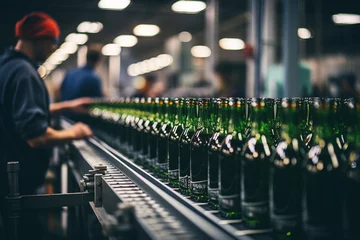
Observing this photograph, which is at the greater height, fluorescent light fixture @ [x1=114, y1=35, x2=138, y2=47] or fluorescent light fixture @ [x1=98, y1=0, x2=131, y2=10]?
fluorescent light fixture @ [x1=114, y1=35, x2=138, y2=47]

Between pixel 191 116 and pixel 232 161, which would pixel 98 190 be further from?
pixel 232 161

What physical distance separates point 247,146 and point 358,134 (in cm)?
25

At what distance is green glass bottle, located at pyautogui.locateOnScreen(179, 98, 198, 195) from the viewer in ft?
4.39

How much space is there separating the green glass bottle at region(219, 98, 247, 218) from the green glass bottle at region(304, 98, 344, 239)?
21 centimetres

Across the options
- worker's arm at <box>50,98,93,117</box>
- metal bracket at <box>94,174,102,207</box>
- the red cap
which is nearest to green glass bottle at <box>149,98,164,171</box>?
metal bracket at <box>94,174,102,207</box>

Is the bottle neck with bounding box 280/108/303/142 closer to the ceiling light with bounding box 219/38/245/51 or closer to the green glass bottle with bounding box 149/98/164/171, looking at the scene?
the green glass bottle with bounding box 149/98/164/171

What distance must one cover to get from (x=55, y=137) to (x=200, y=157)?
4.60 feet

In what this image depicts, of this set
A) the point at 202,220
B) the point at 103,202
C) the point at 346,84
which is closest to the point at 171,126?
the point at 103,202

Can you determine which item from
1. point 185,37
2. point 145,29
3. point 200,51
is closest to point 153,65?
point 200,51

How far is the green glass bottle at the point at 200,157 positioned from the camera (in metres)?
1.26

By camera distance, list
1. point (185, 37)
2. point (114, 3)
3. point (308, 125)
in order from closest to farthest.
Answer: point (308, 125), point (114, 3), point (185, 37)

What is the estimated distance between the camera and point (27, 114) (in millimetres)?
2336

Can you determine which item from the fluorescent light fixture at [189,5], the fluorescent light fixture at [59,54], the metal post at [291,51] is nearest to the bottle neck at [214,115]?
the metal post at [291,51]

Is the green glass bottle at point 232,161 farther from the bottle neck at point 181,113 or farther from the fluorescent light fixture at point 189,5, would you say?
the fluorescent light fixture at point 189,5
